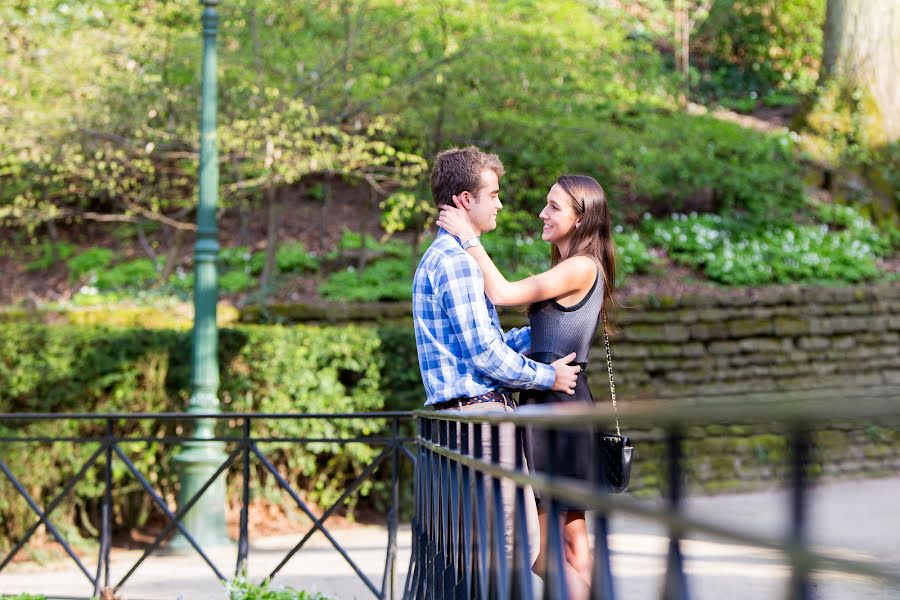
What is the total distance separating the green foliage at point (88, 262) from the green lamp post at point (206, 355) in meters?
5.89

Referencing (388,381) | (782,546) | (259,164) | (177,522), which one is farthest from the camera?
(259,164)

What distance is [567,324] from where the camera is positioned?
3.47m

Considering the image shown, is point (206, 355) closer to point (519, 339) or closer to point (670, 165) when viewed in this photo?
point (519, 339)

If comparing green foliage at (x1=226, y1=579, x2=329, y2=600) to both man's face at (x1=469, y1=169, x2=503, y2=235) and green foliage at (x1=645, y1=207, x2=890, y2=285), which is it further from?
green foliage at (x1=645, y1=207, x2=890, y2=285)

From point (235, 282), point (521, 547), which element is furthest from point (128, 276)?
point (521, 547)

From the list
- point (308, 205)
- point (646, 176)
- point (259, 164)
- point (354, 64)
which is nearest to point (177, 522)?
point (259, 164)

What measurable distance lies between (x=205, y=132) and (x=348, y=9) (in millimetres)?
2782

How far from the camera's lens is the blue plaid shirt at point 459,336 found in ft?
10.8

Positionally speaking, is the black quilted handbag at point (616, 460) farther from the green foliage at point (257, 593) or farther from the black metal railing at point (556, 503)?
the green foliage at point (257, 593)

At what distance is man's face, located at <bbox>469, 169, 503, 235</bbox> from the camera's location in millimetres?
3453

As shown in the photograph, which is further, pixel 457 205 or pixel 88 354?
pixel 88 354

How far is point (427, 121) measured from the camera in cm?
1066

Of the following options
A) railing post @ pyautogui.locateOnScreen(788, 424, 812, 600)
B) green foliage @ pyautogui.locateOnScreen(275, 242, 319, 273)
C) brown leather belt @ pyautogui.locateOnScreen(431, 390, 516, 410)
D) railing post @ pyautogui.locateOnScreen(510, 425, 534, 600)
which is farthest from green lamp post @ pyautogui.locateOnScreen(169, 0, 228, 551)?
railing post @ pyautogui.locateOnScreen(788, 424, 812, 600)

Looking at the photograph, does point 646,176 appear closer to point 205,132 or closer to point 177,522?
point 205,132
